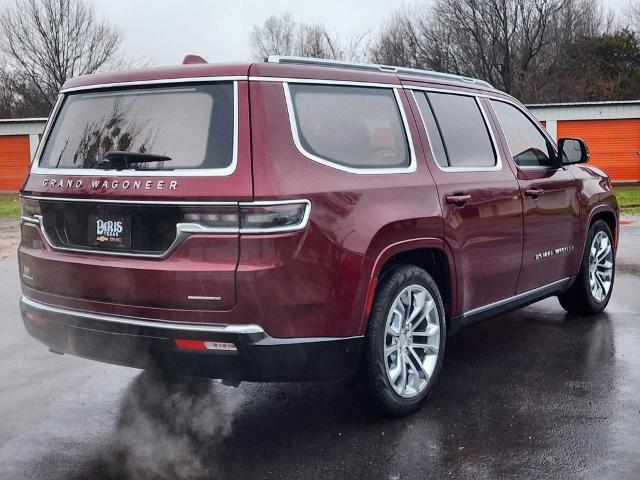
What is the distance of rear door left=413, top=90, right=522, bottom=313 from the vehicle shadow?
1.99 ft

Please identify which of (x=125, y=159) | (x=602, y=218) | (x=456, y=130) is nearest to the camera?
(x=125, y=159)

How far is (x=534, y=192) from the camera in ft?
17.1

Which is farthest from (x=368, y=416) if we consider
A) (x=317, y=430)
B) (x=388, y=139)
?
(x=388, y=139)

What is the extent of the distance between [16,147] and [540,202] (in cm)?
3201

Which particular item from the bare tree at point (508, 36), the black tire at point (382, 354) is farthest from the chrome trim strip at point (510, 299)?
the bare tree at point (508, 36)

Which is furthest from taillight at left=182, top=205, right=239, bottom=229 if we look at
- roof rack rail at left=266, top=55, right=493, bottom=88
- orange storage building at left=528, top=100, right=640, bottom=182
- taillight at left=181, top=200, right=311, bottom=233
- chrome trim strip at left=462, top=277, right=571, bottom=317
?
orange storage building at left=528, top=100, right=640, bottom=182

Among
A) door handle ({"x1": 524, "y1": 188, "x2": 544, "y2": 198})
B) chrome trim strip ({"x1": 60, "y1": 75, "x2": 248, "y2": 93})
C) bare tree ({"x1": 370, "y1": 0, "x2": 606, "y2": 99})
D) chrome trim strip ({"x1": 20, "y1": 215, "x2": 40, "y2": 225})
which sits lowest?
door handle ({"x1": 524, "y1": 188, "x2": 544, "y2": 198})

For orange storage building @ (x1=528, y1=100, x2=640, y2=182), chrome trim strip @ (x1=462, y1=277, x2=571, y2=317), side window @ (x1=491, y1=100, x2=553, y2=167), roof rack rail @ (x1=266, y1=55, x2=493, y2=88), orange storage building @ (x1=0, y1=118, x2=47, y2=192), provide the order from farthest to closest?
orange storage building @ (x1=0, y1=118, x2=47, y2=192), orange storage building @ (x1=528, y1=100, x2=640, y2=182), side window @ (x1=491, y1=100, x2=553, y2=167), chrome trim strip @ (x1=462, y1=277, x2=571, y2=317), roof rack rail @ (x1=266, y1=55, x2=493, y2=88)

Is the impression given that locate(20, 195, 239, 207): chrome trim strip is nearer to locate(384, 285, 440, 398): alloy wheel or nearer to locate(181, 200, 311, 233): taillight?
locate(181, 200, 311, 233): taillight

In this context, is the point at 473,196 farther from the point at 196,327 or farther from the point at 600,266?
the point at 600,266

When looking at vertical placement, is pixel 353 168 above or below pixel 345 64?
below

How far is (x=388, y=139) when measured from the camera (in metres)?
4.20

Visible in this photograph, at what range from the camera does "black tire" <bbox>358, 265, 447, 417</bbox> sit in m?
3.88

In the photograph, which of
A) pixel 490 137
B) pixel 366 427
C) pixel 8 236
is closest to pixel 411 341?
pixel 366 427
